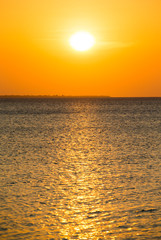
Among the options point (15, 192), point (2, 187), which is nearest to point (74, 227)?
point (15, 192)

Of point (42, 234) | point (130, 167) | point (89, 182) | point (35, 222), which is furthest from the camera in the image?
point (130, 167)

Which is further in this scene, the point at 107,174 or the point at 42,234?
the point at 107,174

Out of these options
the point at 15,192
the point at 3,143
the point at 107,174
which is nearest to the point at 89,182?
the point at 107,174

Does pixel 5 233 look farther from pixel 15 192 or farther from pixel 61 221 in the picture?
pixel 15 192

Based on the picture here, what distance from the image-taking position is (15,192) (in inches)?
691

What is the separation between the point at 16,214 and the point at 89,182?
20.2ft

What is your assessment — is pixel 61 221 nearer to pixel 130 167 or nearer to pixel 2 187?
pixel 2 187

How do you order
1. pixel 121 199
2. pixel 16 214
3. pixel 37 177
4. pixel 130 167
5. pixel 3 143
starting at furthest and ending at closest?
pixel 3 143 < pixel 130 167 < pixel 37 177 < pixel 121 199 < pixel 16 214

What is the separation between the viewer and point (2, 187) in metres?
18.5

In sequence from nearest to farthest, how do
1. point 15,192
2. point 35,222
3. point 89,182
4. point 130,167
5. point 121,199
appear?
point 35,222, point 121,199, point 15,192, point 89,182, point 130,167

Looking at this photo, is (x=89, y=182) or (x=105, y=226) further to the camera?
(x=89, y=182)

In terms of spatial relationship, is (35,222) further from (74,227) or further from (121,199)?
(121,199)

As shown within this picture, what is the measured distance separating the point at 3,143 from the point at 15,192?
21.8m

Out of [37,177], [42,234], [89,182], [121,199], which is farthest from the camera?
[37,177]
